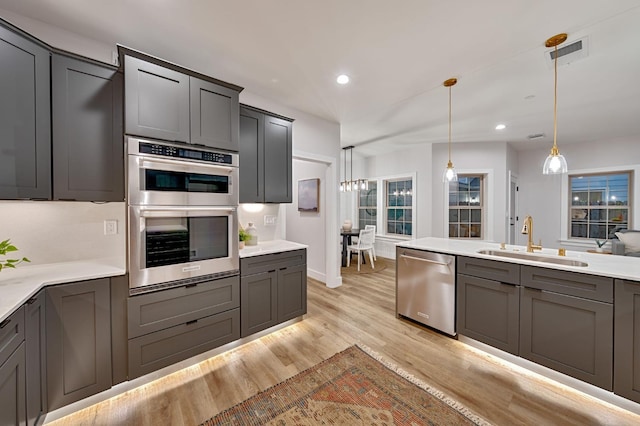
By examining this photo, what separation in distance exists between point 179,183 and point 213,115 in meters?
0.69

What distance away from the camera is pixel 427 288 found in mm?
2816

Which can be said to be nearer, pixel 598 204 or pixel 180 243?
pixel 180 243

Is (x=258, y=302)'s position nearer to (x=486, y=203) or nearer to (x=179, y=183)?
(x=179, y=183)

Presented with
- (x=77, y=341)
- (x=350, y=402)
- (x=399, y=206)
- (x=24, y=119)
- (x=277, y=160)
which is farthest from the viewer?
(x=399, y=206)

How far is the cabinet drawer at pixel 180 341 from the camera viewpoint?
188cm

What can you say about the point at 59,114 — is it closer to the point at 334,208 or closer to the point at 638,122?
the point at 334,208

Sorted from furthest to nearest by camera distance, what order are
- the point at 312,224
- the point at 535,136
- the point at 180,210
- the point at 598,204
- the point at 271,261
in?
the point at 598,204, the point at 535,136, the point at 312,224, the point at 271,261, the point at 180,210

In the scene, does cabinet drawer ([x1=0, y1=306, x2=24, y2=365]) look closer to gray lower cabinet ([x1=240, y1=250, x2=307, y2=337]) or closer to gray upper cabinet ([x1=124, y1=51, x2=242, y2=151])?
gray upper cabinet ([x1=124, y1=51, x2=242, y2=151])

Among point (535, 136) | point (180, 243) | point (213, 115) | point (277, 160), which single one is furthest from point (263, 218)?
point (535, 136)

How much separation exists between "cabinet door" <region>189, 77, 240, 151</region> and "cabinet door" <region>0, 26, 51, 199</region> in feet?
2.91

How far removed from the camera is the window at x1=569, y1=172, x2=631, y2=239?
530cm

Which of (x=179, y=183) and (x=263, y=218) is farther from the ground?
(x=179, y=183)

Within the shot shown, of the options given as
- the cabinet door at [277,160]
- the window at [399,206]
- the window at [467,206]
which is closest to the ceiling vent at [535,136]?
the window at [467,206]

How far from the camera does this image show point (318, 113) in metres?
3.86
